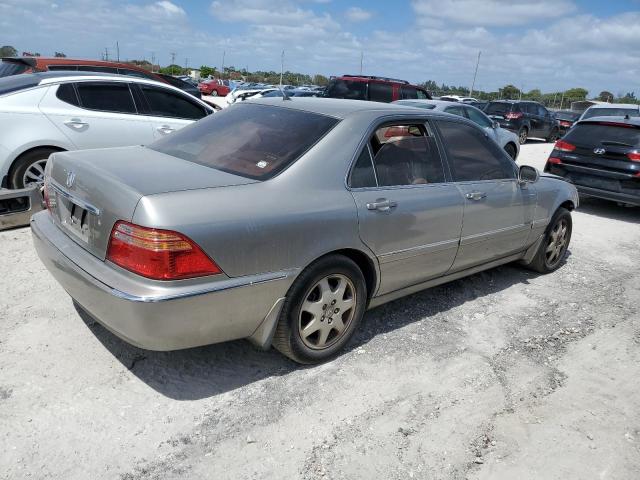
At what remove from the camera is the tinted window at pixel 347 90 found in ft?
45.1

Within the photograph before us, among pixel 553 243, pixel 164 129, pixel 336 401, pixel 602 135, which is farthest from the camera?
pixel 602 135

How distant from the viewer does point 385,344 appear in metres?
3.75

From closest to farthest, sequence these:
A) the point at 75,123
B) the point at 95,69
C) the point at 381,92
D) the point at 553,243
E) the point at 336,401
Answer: the point at 336,401 < the point at 553,243 < the point at 75,123 < the point at 95,69 < the point at 381,92

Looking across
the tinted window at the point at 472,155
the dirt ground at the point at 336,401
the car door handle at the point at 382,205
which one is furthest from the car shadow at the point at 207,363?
the tinted window at the point at 472,155

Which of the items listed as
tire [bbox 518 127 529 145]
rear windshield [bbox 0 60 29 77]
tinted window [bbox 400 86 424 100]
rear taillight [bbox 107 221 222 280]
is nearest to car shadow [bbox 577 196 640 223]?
tinted window [bbox 400 86 424 100]

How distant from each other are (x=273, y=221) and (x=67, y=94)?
13.9 ft

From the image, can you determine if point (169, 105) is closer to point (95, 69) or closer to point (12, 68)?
point (95, 69)

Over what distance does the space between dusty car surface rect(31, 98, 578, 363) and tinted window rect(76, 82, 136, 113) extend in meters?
2.73

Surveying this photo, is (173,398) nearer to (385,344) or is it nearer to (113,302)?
(113,302)

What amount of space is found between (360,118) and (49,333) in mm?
2458

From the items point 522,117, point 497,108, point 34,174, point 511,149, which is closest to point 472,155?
point 34,174

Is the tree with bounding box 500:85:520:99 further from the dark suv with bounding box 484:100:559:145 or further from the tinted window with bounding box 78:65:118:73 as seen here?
the tinted window with bounding box 78:65:118:73

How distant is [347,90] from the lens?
46.0ft

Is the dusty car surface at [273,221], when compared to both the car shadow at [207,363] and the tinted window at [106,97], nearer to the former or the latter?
the car shadow at [207,363]
